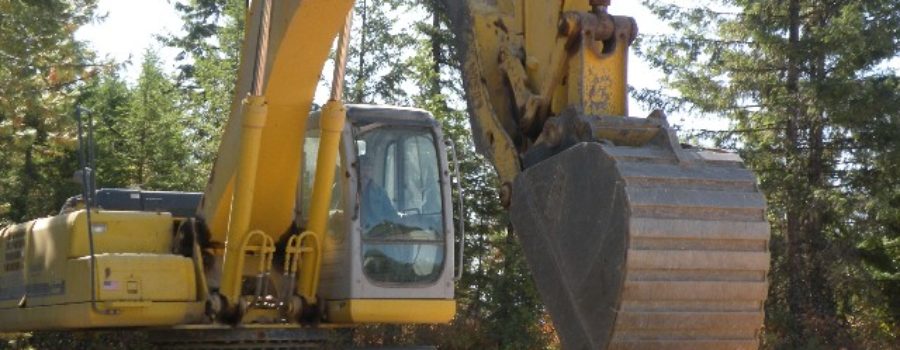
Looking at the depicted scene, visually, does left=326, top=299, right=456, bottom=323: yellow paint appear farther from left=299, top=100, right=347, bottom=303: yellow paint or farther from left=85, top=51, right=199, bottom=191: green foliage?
left=85, top=51, right=199, bottom=191: green foliage

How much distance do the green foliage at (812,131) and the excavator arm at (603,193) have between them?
48.0 feet

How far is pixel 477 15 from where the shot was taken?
6.18 metres

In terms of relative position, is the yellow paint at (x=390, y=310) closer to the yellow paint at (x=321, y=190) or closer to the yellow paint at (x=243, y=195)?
the yellow paint at (x=321, y=190)

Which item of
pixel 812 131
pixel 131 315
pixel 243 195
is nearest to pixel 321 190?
pixel 243 195

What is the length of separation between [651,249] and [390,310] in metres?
5.04

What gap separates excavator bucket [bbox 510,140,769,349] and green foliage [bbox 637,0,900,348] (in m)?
15.0

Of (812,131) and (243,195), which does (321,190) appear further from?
Result: (812,131)

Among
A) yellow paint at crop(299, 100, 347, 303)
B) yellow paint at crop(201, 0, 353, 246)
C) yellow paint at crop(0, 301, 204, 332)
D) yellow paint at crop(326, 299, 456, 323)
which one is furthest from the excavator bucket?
yellow paint at crop(0, 301, 204, 332)

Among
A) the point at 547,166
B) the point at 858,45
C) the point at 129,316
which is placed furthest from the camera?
the point at 858,45

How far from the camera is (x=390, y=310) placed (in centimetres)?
1001

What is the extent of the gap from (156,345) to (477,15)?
16.1 ft

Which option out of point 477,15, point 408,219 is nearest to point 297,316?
point 408,219

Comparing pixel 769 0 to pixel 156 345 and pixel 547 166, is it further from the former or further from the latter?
pixel 547 166

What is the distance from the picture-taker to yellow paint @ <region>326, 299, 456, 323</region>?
9.83 metres
